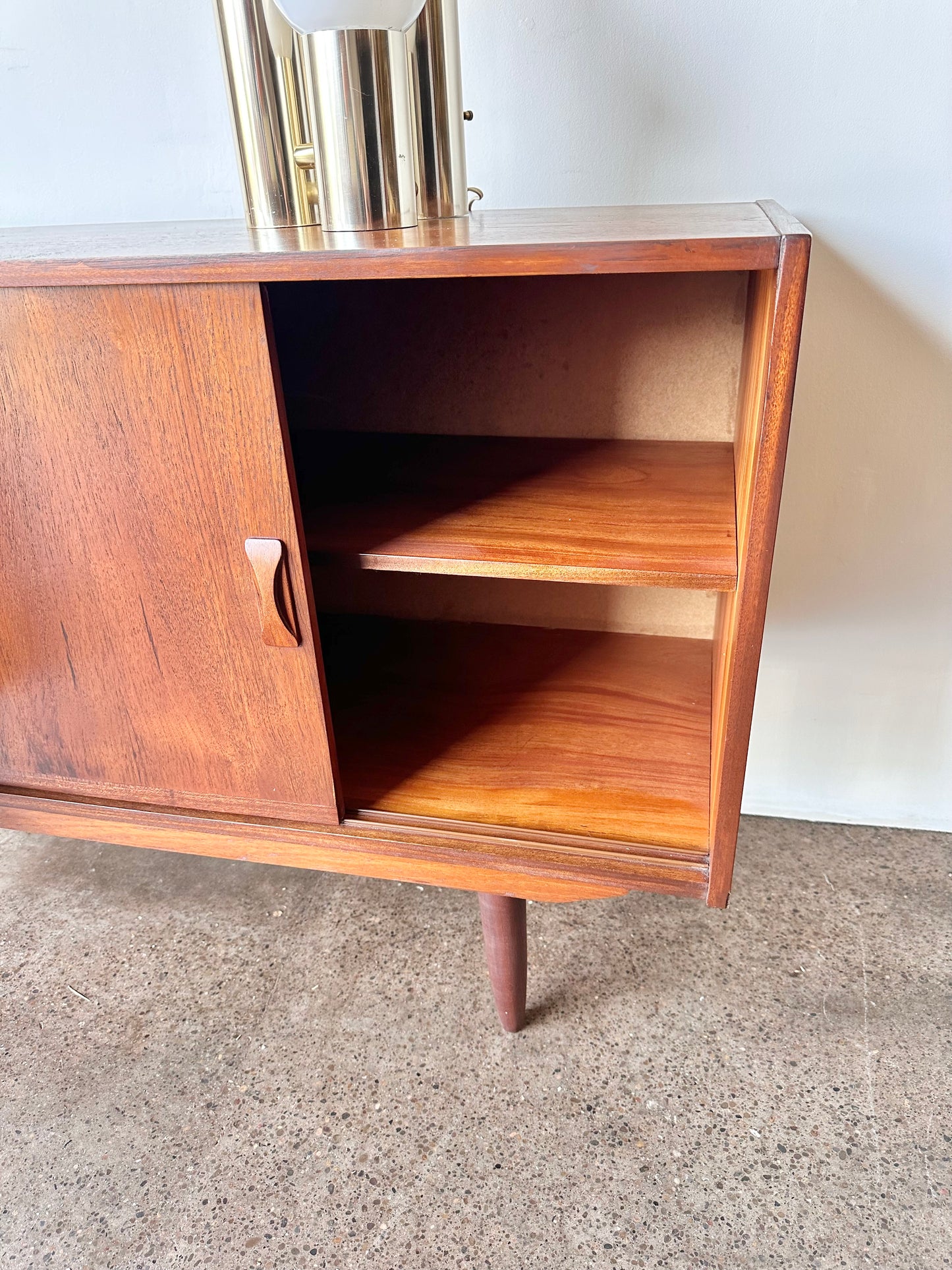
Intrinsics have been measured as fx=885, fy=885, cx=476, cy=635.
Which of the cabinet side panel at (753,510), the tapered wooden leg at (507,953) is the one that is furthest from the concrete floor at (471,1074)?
the cabinet side panel at (753,510)

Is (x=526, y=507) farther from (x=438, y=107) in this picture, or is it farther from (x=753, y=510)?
(x=438, y=107)

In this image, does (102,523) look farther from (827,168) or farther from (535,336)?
(827,168)

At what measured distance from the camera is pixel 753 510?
555 millimetres

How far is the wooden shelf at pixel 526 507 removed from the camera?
640 mm

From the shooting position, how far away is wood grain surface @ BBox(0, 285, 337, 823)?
609mm

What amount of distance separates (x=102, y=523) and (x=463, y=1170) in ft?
2.06

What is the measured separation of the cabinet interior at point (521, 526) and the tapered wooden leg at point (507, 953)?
3.9 inches

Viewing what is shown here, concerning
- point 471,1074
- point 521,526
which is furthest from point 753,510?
point 471,1074

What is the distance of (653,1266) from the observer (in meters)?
0.70

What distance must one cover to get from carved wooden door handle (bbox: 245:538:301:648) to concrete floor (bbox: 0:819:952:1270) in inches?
18.1

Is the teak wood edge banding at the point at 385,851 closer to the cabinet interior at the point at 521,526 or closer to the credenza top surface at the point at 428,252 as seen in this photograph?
the cabinet interior at the point at 521,526

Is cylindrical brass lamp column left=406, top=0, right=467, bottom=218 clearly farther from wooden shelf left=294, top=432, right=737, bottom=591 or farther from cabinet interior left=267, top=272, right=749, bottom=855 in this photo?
wooden shelf left=294, top=432, right=737, bottom=591

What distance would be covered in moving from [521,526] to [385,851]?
305mm

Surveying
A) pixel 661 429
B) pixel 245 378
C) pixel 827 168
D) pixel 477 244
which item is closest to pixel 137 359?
pixel 245 378
